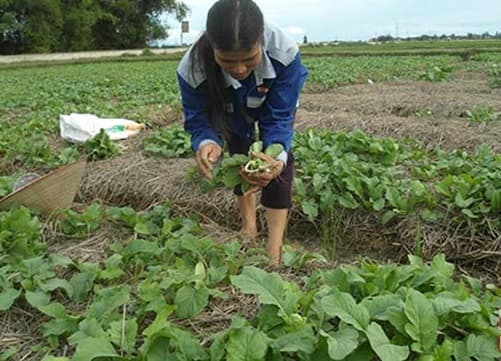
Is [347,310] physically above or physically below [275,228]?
above

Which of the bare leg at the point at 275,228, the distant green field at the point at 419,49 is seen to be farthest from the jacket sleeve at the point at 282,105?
the distant green field at the point at 419,49

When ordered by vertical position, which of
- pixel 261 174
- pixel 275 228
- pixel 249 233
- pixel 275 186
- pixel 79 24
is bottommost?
pixel 249 233

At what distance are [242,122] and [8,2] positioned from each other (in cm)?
3800

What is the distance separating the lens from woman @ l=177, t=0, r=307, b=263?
2.54 m

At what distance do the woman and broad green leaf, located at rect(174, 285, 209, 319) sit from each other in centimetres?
66

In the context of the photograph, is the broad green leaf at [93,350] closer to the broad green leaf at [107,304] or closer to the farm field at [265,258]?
the farm field at [265,258]

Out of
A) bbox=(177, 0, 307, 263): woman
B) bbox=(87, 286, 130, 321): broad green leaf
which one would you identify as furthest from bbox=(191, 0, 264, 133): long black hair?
bbox=(87, 286, 130, 321): broad green leaf

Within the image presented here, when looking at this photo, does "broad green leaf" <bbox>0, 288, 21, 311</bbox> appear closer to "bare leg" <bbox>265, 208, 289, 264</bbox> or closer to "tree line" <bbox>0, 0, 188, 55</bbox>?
"bare leg" <bbox>265, 208, 289, 264</bbox>

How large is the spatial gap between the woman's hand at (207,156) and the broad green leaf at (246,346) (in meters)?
1.19

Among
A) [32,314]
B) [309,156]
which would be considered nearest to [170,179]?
[309,156]

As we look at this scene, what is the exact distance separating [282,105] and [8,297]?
144cm

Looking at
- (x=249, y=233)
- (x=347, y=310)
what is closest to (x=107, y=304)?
(x=347, y=310)

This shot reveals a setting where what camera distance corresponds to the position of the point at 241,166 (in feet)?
8.07

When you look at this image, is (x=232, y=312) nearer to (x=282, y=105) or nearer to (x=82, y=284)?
(x=82, y=284)
